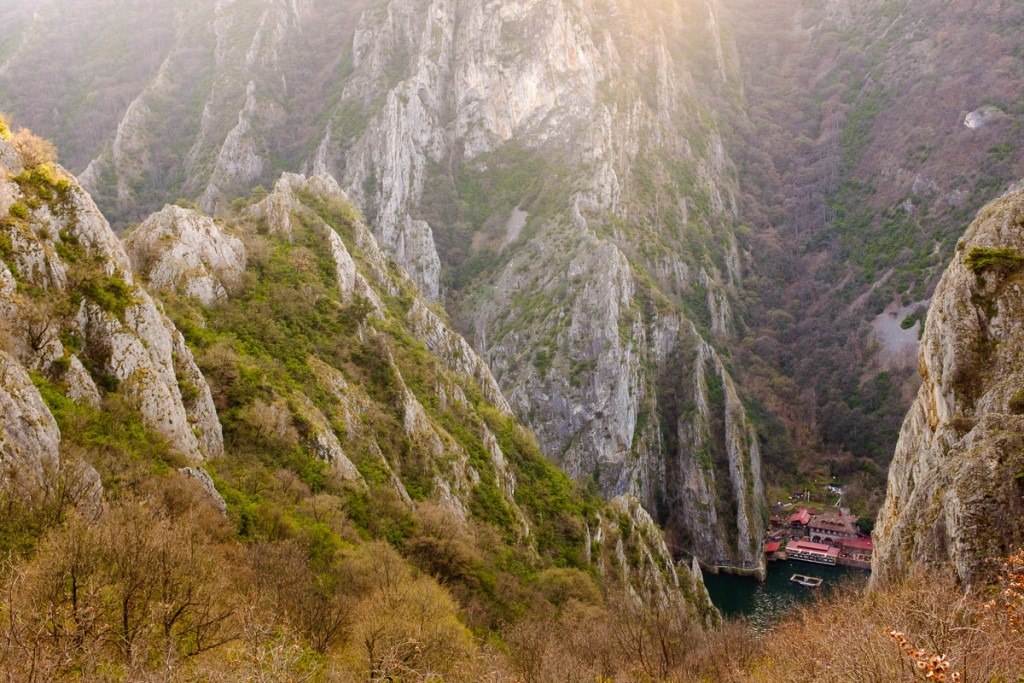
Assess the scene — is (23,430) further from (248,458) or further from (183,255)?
(183,255)

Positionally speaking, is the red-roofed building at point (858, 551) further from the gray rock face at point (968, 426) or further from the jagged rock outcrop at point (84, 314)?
the jagged rock outcrop at point (84, 314)

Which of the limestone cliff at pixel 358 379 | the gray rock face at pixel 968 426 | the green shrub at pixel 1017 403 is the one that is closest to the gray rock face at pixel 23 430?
the limestone cliff at pixel 358 379

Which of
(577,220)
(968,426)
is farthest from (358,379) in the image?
(577,220)

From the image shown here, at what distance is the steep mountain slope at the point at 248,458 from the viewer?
16016 mm

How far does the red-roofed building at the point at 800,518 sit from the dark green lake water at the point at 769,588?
28.4 ft

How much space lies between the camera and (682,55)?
195 meters

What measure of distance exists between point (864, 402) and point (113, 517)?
132035 millimetres

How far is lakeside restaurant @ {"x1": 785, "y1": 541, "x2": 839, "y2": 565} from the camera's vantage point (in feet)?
300

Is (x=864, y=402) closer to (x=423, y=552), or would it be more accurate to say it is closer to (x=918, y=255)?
(x=918, y=255)

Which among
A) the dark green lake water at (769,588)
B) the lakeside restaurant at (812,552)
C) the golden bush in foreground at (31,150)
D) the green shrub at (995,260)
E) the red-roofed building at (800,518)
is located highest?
the golden bush in foreground at (31,150)

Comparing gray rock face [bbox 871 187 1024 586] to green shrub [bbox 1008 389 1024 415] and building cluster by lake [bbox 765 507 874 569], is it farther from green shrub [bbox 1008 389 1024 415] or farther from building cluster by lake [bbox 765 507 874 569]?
building cluster by lake [bbox 765 507 874 569]

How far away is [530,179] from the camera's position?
461ft

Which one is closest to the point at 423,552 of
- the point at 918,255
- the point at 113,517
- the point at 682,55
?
the point at 113,517

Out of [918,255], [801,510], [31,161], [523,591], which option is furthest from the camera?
[918,255]
